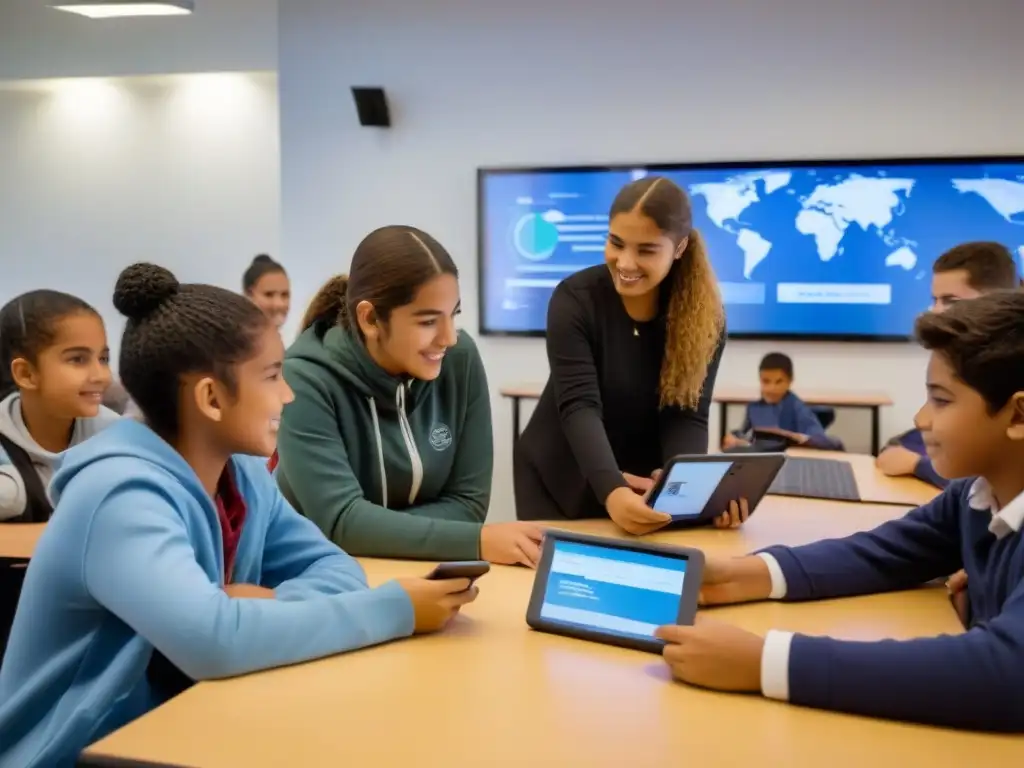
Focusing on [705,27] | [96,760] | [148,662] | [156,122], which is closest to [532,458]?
[148,662]

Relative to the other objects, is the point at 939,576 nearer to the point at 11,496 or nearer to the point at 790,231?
the point at 11,496

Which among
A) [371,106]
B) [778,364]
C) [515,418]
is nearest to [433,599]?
[778,364]

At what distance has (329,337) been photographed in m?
1.88

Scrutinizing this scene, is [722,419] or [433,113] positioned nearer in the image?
[722,419]

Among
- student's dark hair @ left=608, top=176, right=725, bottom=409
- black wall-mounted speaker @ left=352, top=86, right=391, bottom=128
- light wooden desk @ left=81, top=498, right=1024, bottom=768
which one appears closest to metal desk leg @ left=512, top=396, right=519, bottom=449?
black wall-mounted speaker @ left=352, top=86, right=391, bottom=128

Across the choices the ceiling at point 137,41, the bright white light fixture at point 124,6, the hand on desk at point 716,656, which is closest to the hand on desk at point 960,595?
the hand on desk at point 716,656

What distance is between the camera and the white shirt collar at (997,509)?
1.26m

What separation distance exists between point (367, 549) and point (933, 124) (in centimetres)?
419

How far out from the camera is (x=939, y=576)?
161 cm

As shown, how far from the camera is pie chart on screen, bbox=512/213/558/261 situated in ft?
17.4

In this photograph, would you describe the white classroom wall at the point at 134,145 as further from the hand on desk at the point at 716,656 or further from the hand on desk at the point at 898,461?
the hand on desk at the point at 716,656

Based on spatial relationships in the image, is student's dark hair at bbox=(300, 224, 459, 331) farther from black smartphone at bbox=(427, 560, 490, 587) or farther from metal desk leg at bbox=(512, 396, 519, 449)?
metal desk leg at bbox=(512, 396, 519, 449)

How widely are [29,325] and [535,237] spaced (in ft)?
10.4

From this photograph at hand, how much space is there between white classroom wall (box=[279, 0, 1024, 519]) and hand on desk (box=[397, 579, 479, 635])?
4005 millimetres
